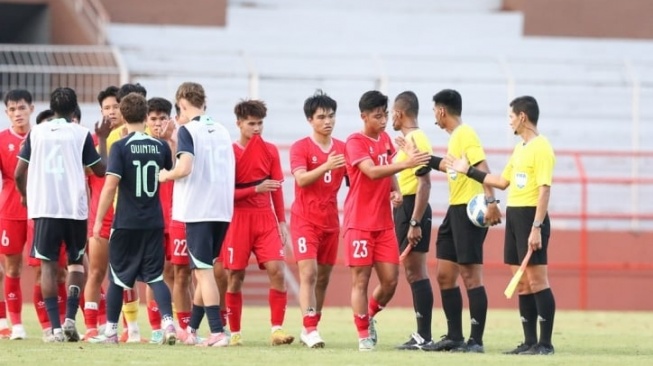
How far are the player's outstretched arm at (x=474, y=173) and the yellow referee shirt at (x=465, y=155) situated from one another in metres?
0.12

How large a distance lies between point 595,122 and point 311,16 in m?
6.42

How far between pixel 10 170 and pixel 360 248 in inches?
153

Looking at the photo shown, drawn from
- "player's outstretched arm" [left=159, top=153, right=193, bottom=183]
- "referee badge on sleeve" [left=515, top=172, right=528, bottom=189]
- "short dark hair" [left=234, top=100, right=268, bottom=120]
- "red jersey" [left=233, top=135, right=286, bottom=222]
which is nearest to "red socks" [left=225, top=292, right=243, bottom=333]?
"red jersey" [left=233, top=135, right=286, bottom=222]

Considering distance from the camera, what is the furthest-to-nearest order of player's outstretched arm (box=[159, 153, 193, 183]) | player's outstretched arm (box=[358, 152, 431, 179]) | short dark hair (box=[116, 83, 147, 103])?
short dark hair (box=[116, 83, 147, 103])
player's outstretched arm (box=[159, 153, 193, 183])
player's outstretched arm (box=[358, 152, 431, 179])

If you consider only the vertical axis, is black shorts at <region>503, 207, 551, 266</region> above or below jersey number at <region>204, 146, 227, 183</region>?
below

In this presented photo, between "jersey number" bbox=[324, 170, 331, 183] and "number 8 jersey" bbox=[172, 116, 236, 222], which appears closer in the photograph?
"number 8 jersey" bbox=[172, 116, 236, 222]

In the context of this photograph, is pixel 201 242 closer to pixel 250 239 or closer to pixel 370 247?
pixel 250 239

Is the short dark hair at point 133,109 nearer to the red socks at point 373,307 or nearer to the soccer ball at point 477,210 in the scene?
the red socks at point 373,307

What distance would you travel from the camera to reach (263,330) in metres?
16.5

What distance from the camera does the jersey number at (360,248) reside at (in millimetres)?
12969

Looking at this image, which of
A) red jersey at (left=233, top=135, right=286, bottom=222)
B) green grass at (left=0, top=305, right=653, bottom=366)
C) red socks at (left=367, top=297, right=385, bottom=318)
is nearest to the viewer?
green grass at (left=0, top=305, right=653, bottom=366)

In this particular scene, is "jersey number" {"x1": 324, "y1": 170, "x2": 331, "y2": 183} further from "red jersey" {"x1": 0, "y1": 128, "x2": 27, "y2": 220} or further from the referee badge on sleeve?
"red jersey" {"x1": 0, "y1": 128, "x2": 27, "y2": 220}

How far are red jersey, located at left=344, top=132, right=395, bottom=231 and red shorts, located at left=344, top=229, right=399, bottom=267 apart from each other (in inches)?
2.2

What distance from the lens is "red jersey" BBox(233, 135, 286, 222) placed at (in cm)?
1355
